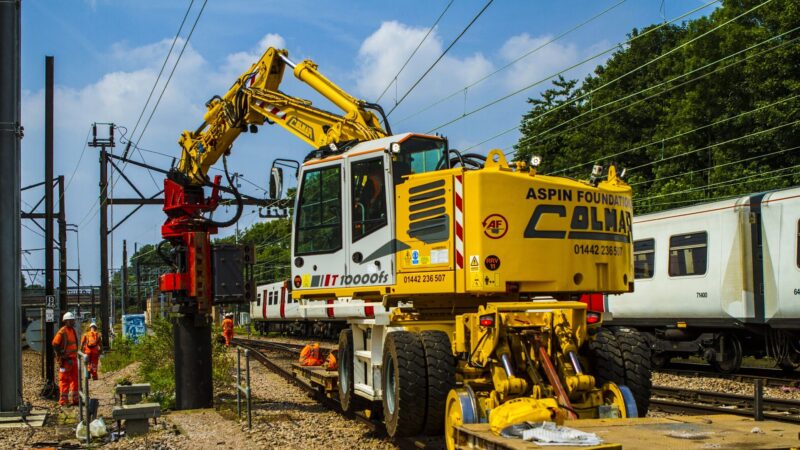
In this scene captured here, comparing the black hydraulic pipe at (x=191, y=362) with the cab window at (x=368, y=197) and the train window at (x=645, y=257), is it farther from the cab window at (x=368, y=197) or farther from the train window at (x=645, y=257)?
the train window at (x=645, y=257)

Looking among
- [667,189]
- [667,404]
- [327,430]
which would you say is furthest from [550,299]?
[667,189]

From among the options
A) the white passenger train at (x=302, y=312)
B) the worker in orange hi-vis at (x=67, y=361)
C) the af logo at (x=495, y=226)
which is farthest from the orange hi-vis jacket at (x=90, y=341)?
the af logo at (x=495, y=226)

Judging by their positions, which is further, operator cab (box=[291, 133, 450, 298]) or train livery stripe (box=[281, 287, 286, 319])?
train livery stripe (box=[281, 287, 286, 319])

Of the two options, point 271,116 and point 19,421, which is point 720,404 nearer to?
point 271,116

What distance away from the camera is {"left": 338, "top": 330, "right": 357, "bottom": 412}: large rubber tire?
37.4 ft

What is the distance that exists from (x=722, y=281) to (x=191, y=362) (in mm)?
10313

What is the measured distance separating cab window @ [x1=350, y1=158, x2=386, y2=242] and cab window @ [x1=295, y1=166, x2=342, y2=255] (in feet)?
1.00

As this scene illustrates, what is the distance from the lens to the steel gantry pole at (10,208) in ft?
45.2

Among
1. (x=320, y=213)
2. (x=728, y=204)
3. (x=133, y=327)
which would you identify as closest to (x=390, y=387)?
(x=320, y=213)

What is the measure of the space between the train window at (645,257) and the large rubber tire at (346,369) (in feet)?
30.3

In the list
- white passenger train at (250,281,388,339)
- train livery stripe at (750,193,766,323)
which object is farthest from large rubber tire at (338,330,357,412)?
train livery stripe at (750,193,766,323)

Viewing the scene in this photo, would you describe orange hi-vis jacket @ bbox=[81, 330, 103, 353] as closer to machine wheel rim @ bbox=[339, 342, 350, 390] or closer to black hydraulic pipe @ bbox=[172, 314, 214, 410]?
black hydraulic pipe @ bbox=[172, 314, 214, 410]

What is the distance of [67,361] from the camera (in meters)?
16.6

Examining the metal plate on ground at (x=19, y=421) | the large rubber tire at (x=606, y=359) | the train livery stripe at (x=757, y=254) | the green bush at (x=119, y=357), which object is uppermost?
the train livery stripe at (x=757, y=254)
